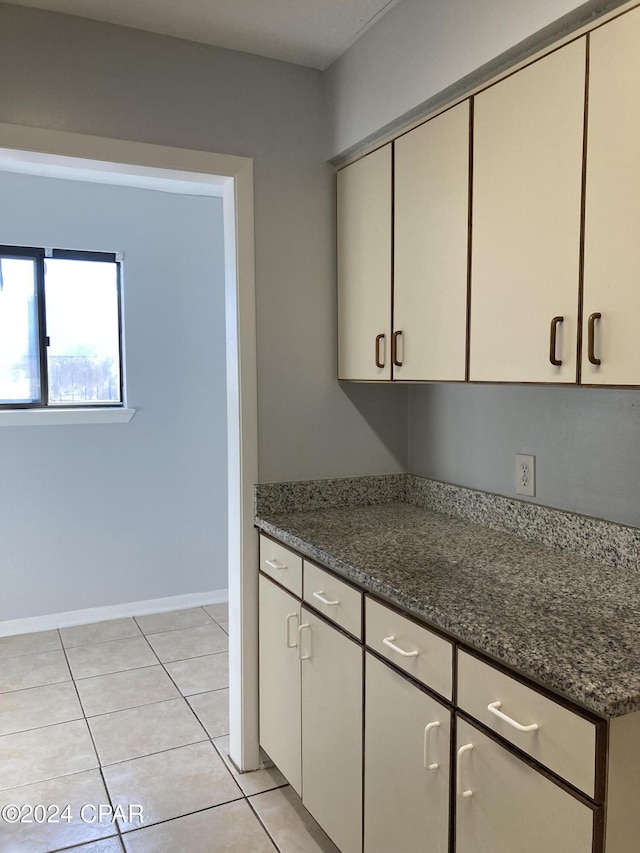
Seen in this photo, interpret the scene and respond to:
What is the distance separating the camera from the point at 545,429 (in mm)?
1964

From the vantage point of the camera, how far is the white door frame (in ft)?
6.84

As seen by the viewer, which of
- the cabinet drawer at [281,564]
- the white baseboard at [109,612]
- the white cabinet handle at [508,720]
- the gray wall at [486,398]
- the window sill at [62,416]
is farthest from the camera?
the white baseboard at [109,612]

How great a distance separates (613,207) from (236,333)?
4.23 feet

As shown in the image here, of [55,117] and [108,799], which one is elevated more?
[55,117]

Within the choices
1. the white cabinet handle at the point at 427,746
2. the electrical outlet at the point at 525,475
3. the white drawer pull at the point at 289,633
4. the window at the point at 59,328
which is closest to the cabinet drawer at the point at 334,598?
the white drawer pull at the point at 289,633

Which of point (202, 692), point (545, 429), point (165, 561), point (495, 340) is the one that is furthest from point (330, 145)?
point (165, 561)

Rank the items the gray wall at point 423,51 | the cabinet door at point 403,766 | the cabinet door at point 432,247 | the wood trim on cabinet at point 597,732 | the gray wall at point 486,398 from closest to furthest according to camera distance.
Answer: the wood trim on cabinet at point 597,732, the cabinet door at point 403,766, the gray wall at point 423,51, the gray wall at point 486,398, the cabinet door at point 432,247

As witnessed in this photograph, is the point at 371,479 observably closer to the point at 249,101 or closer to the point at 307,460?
the point at 307,460

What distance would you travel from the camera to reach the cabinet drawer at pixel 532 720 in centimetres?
106

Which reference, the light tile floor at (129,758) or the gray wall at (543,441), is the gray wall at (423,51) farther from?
the light tile floor at (129,758)

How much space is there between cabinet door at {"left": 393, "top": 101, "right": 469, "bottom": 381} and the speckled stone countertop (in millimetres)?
495

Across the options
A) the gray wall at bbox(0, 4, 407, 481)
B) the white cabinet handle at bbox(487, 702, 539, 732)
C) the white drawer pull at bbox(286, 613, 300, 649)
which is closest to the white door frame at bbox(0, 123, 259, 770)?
the gray wall at bbox(0, 4, 407, 481)

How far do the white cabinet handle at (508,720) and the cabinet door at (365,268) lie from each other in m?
1.16

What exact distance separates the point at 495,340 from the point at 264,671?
140cm
